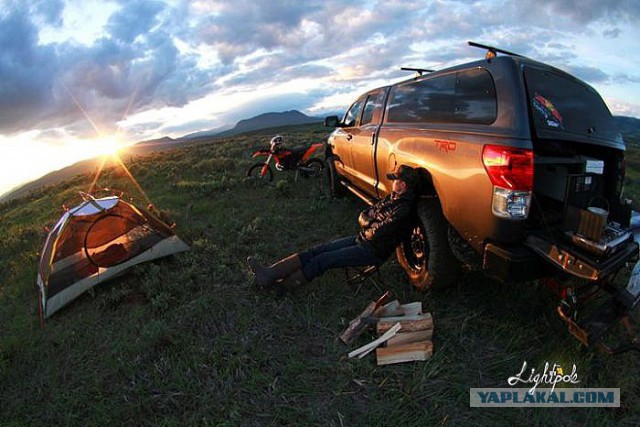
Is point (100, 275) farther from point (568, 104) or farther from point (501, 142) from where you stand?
point (568, 104)

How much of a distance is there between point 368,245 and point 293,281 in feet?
3.13

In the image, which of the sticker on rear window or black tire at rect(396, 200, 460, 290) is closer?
the sticker on rear window

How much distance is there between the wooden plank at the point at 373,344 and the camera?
335 centimetres

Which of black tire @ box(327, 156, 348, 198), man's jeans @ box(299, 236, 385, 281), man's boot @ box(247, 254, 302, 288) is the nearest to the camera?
man's jeans @ box(299, 236, 385, 281)

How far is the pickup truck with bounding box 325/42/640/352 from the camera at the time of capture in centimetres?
294

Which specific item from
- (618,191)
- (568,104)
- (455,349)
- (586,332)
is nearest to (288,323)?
(455,349)

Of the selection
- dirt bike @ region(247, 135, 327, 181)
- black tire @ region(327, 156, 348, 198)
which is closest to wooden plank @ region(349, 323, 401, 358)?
black tire @ region(327, 156, 348, 198)

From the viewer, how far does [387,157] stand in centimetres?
488

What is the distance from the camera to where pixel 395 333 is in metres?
3.43

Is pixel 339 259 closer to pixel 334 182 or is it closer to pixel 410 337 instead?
pixel 410 337

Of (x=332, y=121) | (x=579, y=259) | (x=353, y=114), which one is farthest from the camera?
(x=332, y=121)

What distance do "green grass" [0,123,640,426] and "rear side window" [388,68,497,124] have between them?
1.98m

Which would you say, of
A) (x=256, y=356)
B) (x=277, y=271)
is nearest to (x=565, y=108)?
(x=277, y=271)

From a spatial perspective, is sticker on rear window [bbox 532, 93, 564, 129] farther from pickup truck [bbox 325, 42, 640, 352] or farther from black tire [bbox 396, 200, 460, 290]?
black tire [bbox 396, 200, 460, 290]
